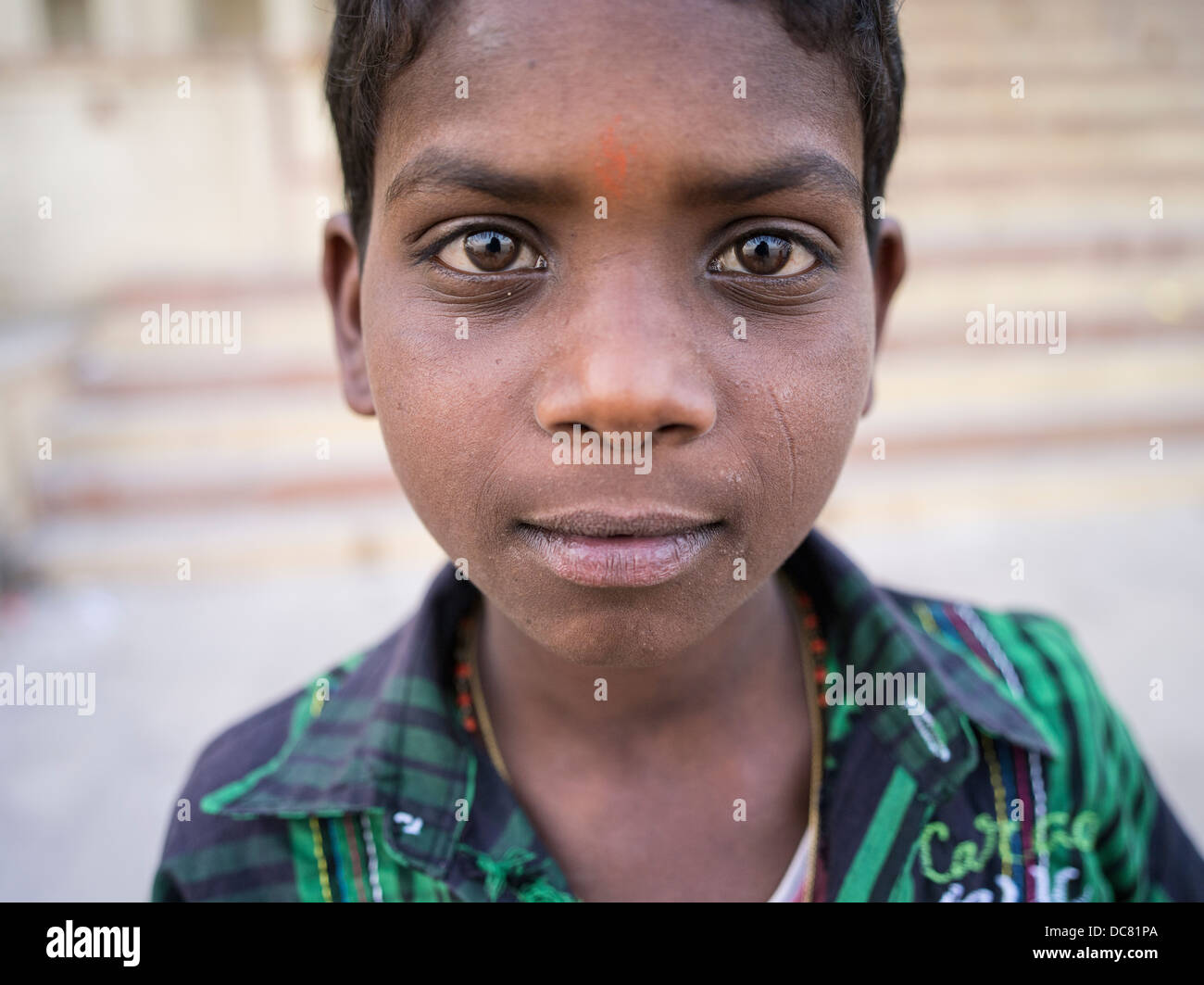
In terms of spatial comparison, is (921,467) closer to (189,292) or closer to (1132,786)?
(1132,786)

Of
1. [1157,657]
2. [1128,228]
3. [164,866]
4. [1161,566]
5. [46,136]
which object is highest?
[46,136]

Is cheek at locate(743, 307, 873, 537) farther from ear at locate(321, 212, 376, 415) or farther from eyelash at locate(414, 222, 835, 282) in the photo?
ear at locate(321, 212, 376, 415)

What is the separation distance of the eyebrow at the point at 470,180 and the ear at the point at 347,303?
32 cm

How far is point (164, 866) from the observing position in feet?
4.28

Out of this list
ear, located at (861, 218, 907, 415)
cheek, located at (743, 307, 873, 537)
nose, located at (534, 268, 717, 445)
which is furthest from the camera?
ear, located at (861, 218, 907, 415)

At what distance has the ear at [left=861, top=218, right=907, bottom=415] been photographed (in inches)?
53.6

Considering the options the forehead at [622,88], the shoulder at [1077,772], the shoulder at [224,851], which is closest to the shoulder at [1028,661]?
the shoulder at [1077,772]

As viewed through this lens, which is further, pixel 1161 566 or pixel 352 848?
pixel 1161 566

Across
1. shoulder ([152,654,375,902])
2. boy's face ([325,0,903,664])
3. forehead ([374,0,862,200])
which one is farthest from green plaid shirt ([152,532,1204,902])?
forehead ([374,0,862,200])

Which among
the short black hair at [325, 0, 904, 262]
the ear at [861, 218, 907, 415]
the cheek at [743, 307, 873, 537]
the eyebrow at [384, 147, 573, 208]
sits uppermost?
A: the short black hair at [325, 0, 904, 262]

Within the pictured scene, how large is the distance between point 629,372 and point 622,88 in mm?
286

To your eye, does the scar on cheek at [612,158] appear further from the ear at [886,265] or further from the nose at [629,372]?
the ear at [886,265]
